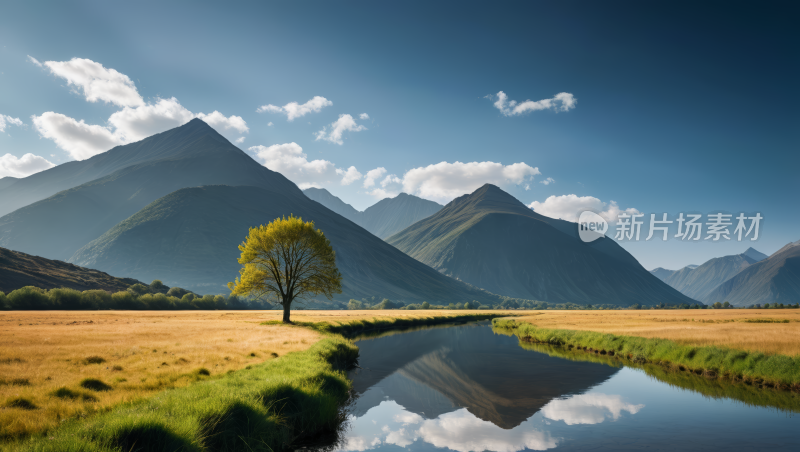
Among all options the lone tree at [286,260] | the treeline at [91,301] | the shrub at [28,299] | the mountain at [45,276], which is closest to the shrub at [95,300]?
the treeline at [91,301]

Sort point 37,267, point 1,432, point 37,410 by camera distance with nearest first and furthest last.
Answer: point 1,432 < point 37,410 < point 37,267

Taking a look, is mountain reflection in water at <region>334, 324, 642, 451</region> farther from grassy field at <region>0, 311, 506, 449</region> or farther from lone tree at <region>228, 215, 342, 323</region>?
lone tree at <region>228, 215, 342, 323</region>

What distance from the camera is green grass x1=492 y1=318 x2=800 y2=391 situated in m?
26.4

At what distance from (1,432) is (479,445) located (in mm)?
16205

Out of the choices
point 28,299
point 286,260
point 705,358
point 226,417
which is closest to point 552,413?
point 226,417

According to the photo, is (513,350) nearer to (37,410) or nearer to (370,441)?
(370,441)

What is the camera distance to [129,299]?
108688 mm

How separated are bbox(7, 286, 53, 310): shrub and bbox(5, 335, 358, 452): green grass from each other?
9497 cm

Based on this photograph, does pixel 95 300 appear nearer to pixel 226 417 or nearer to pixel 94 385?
pixel 94 385

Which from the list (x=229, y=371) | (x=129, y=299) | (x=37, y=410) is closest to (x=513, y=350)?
(x=229, y=371)

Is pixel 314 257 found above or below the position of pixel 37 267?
Result: above

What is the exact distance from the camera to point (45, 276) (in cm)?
14000

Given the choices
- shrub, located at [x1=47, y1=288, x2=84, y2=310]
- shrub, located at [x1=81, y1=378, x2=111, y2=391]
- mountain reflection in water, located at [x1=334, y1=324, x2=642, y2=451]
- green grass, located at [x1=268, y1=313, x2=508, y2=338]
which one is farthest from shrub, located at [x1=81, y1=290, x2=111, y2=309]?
shrub, located at [x1=81, y1=378, x2=111, y2=391]

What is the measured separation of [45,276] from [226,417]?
175 m
